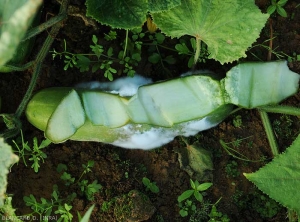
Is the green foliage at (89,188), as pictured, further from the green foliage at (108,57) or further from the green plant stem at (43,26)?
the green plant stem at (43,26)

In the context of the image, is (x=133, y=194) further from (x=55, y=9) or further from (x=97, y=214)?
(x=55, y=9)

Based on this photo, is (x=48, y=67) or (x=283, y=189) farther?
(x=48, y=67)

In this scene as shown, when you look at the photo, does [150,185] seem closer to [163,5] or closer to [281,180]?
[281,180]

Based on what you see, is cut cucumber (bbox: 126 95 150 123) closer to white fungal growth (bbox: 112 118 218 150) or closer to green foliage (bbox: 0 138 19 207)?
white fungal growth (bbox: 112 118 218 150)

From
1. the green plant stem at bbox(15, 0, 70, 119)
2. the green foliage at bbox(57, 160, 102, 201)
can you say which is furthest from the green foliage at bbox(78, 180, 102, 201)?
the green plant stem at bbox(15, 0, 70, 119)

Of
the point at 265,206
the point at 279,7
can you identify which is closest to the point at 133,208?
the point at 265,206

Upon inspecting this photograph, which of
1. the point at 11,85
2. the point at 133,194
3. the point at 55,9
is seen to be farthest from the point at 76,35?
the point at 133,194

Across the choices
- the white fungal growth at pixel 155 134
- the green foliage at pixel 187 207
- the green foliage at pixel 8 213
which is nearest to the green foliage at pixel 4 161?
the green foliage at pixel 8 213
